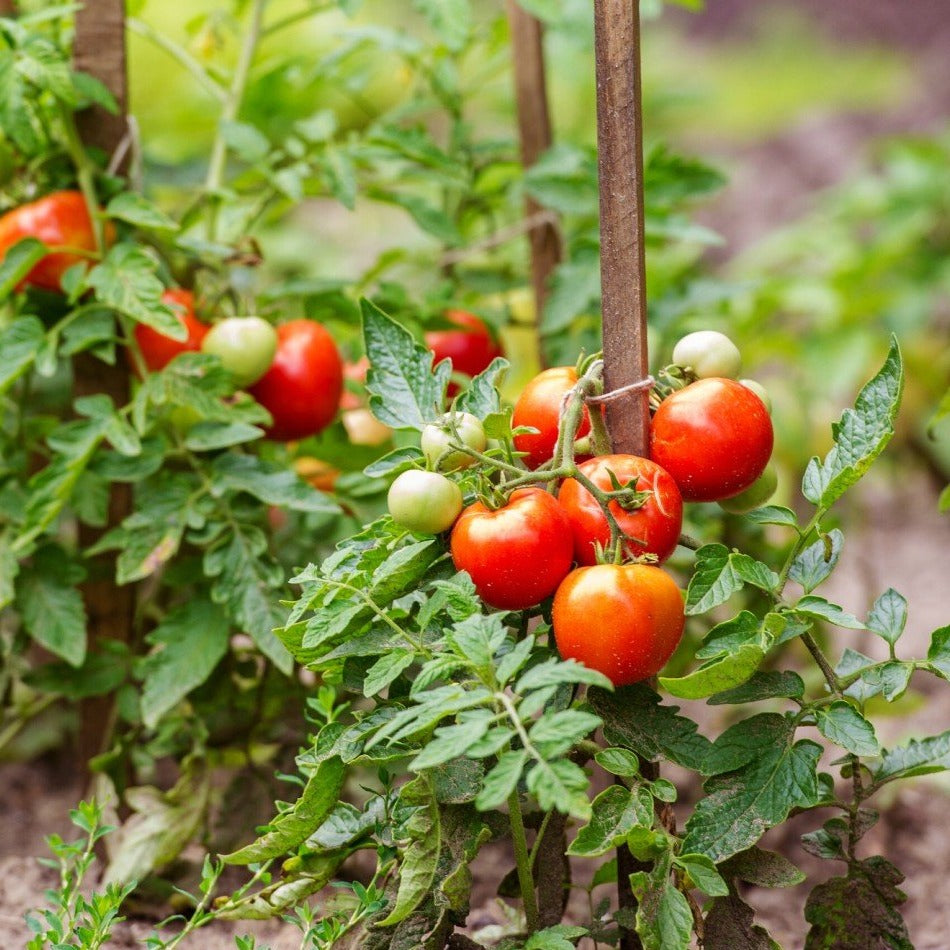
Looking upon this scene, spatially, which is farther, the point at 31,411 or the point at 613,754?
the point at 31,411

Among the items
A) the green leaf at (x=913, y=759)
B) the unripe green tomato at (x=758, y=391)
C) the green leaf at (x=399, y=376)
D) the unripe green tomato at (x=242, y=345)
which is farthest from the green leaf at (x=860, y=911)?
the unripe green tomato at (x=242, y=345)

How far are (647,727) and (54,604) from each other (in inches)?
27.8

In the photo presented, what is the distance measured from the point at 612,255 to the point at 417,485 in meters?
0.25

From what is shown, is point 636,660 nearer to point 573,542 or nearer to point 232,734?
point 573,542

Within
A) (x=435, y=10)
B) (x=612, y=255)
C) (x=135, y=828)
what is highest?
(x=435, y=10)

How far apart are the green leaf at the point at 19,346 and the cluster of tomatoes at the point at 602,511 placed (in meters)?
0.53

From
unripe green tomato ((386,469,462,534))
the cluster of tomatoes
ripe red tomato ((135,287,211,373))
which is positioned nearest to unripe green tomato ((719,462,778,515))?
the cluster of tomatoes

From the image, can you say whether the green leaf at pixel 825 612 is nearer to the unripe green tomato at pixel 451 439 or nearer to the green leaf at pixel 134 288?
the unripe green tomato at pixel 451 439

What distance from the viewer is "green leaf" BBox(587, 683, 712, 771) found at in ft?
2.69

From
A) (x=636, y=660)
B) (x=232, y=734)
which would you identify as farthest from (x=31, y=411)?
(x=636, y=660)

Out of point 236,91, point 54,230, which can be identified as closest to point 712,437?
point 54,230

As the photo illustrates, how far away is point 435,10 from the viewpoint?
1.30 metres

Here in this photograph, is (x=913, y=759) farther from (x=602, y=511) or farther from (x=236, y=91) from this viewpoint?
(x=236, y=91)

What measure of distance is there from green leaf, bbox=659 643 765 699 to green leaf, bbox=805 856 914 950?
23cm
